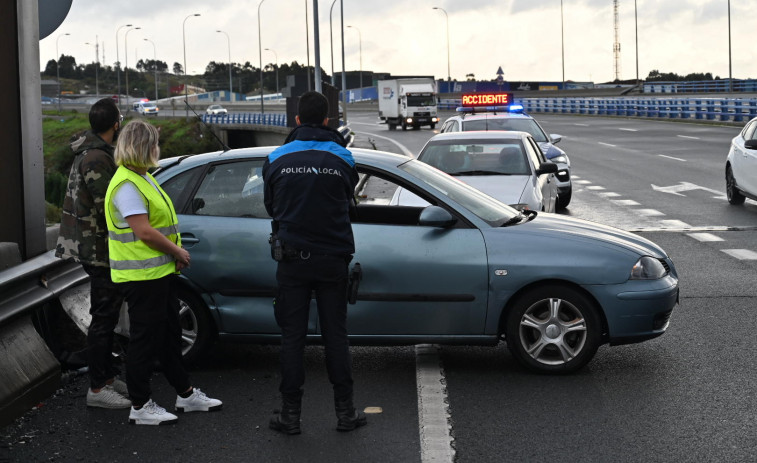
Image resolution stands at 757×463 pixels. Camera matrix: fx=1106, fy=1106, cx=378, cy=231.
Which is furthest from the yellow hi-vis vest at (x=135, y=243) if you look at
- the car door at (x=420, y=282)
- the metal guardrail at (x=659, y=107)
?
the metal guardrail at (x=659, y=107)

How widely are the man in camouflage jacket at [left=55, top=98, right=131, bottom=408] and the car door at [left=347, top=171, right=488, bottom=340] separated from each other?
1454mm

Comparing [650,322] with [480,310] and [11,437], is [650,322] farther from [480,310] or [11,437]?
[11,437]

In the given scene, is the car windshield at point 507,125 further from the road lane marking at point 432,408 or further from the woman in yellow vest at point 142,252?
the woman in yellow vest at point 142,252

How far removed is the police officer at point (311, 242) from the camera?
5.45 meters

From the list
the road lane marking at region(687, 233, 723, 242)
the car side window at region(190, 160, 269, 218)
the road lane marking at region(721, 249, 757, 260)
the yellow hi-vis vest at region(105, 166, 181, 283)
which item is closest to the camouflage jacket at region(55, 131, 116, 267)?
the yellow hi-vis vest at region(105, 166, 181, 283)

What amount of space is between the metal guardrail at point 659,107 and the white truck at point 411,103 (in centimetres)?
1086

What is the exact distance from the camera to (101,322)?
620cm

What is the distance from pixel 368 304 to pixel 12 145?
2.43 meters

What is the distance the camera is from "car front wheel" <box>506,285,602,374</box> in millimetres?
6637

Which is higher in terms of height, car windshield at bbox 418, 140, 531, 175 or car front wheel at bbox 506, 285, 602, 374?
car windshield at bbox 418, 140, 531, 175

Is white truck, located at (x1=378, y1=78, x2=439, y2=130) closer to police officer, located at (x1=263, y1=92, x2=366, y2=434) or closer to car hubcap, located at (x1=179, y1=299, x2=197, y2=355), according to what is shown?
car hubcap, located at (x1=179, y1=299, x2=197, y2=355)

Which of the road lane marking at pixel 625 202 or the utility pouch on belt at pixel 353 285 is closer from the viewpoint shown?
the utility pouch on belt at pixel 353 285

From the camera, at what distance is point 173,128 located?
85688mm

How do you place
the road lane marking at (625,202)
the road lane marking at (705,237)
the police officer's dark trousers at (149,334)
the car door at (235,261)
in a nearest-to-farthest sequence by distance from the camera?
1. the police officer's dark trousers at (149,334)
2. the car door at (235,261)
3. the road lane marking at (705,237)
4. the road lane marking at (625,202)
